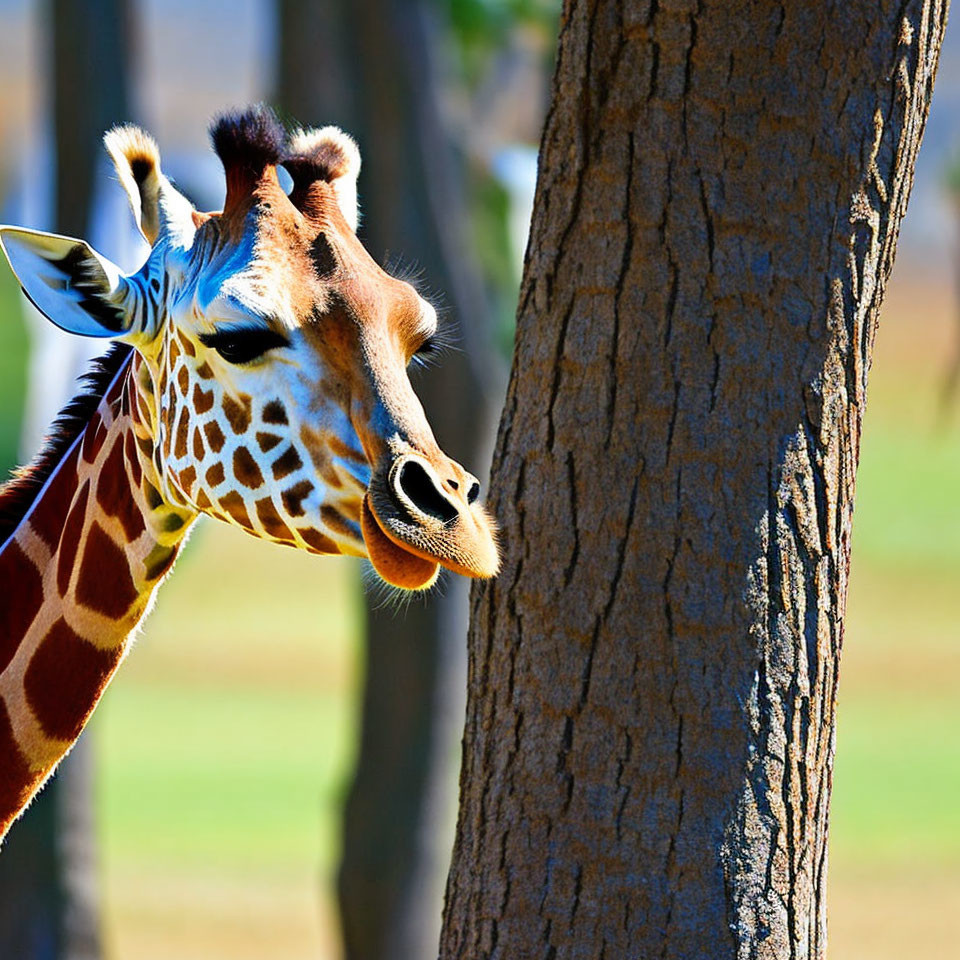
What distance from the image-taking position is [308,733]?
23594mm

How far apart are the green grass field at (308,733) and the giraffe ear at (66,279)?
400 cm

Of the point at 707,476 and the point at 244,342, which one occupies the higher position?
the point at 244,342

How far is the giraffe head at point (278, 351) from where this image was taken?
3.19 metres

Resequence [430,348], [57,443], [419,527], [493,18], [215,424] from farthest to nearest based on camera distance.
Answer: [493,18] → [57,443] → [430,348] → [215,424] → [419,527]

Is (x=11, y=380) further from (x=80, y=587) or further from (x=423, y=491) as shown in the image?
(x=423, y=491)

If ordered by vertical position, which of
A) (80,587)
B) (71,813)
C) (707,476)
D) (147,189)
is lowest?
(71,813)

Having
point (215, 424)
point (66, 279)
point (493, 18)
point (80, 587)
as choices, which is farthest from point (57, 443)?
point (493, 18)

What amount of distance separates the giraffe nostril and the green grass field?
14.8 feet

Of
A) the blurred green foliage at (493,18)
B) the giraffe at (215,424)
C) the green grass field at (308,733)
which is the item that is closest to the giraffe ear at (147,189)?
the giraffe at (215,424)

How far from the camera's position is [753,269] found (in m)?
3.56

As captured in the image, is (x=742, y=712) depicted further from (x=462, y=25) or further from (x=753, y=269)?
(x=462, y=25)

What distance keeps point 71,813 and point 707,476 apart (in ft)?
23.3

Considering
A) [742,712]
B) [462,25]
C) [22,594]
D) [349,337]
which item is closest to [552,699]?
[742,712]

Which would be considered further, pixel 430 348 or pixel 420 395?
pixel 420 395
